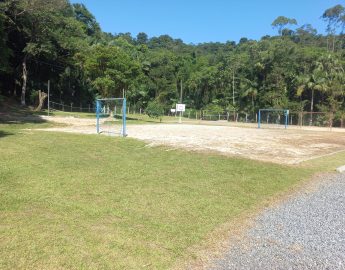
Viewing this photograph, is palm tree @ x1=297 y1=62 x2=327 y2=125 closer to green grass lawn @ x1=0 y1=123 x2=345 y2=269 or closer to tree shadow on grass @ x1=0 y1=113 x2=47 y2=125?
tree shadow on grass @ x1=0 y1=113 x2=47 y2=125

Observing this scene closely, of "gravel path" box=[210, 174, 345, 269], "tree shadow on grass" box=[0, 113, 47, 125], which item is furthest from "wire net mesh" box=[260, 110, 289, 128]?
"gravel path" box=[210, 174, 345, 269]

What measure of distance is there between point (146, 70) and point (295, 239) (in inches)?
2406

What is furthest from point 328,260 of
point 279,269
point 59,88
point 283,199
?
point 59,88

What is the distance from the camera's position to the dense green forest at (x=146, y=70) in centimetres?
3432

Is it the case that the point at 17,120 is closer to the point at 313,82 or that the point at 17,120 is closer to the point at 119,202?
the point at 119,202

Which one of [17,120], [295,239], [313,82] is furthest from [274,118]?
[295,239]

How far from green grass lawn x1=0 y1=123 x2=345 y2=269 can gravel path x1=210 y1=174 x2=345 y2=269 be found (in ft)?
1.58

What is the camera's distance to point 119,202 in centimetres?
594

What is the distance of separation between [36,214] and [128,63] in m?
31.1

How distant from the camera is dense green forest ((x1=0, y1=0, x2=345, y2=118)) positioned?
3432 centimetres

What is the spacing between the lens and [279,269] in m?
3.77

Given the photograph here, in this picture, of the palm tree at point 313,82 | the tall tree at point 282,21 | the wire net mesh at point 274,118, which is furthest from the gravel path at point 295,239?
the tall tree at point 282,21

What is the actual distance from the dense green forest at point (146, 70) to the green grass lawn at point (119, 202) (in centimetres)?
2066

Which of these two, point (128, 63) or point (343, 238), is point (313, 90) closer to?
point (128, 63)
